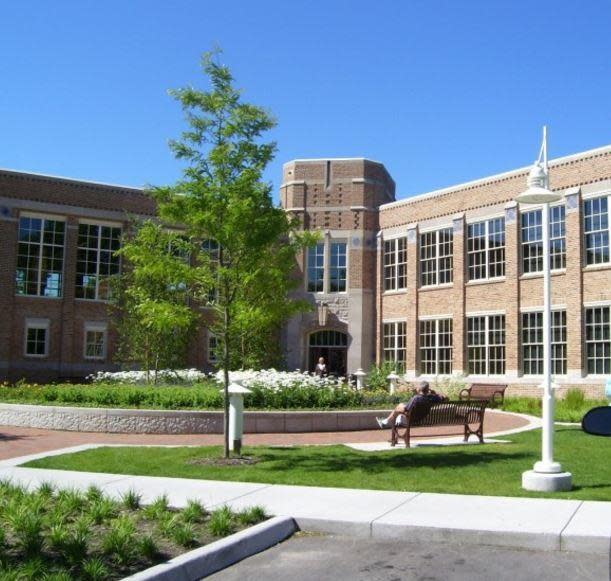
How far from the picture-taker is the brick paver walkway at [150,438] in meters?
15.1

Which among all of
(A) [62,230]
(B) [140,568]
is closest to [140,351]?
(A) [62,230]

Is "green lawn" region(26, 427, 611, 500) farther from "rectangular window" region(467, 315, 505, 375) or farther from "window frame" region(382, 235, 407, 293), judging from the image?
"window frame" region(382, 235, 407, 293)

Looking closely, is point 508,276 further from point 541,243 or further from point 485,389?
point 485,389

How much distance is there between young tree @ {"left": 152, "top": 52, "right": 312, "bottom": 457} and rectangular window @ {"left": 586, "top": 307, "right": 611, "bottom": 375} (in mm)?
16483

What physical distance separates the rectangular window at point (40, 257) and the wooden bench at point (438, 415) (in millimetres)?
21334

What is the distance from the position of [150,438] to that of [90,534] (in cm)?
937

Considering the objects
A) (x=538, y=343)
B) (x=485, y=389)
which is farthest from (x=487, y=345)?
(x=485, y=389)

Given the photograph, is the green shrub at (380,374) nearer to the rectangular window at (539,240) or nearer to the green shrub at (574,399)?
the rectangular window at (539,240)

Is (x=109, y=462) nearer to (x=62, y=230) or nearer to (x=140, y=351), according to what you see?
(x=140, y=351)

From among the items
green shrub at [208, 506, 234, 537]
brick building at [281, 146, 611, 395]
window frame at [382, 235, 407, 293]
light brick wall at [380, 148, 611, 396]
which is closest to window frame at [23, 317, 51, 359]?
brick building at [281, 146, 611, 395]

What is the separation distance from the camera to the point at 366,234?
35.8 m

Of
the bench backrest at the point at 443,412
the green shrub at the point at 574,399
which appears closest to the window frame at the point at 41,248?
the green shrub at the point at 574,399

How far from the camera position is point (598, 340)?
26516mm

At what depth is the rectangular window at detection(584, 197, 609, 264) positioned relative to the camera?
26.7 metres
